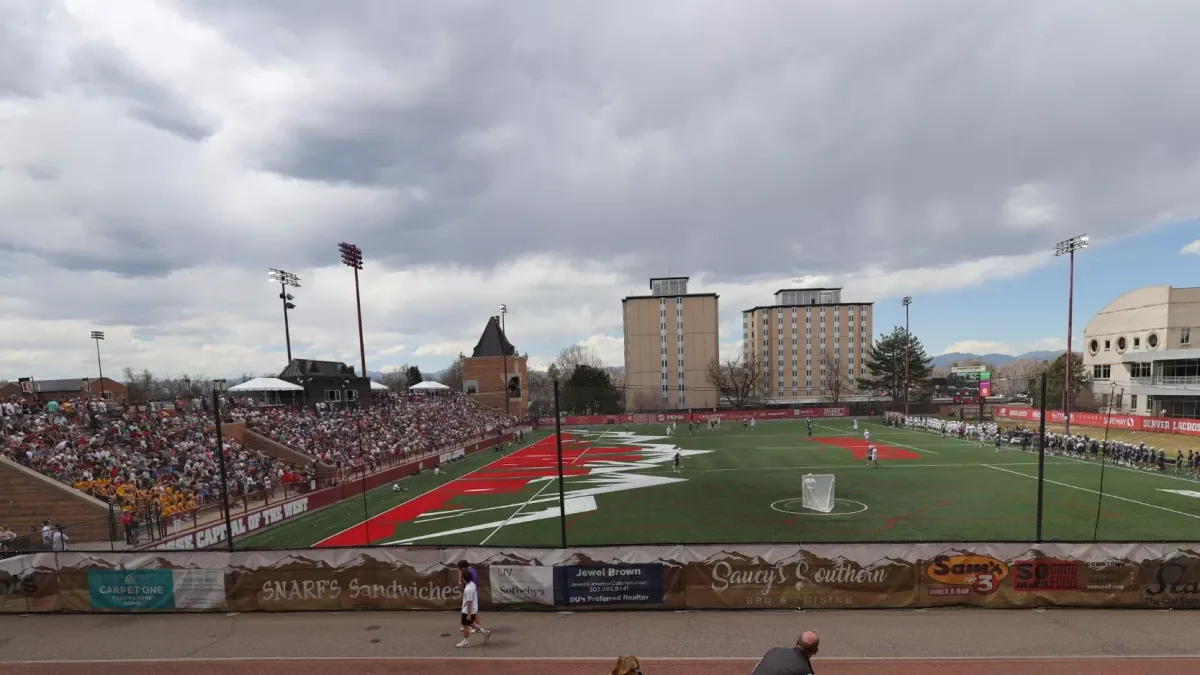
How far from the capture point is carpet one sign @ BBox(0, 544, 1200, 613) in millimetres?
12883

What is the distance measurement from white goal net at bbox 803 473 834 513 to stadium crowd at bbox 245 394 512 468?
76.4 feet

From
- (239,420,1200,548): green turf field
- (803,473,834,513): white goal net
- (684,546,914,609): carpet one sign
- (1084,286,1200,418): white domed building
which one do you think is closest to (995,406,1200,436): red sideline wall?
(1084,286,1200,418): white domed building

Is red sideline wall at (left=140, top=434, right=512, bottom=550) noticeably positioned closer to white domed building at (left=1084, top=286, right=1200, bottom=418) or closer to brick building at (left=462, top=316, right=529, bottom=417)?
brick building at (left=462, top=316, right=529, bottom=417)

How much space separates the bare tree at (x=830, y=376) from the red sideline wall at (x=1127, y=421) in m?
54.7

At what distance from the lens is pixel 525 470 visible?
41000 millimetres

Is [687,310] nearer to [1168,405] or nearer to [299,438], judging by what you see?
[1168,405]

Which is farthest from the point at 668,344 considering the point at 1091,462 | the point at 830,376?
the point at 1091,462

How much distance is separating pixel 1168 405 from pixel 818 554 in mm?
68180

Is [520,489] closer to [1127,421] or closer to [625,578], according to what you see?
[625,578]

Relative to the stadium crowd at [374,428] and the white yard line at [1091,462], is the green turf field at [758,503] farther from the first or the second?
the stadium crowd at [374,428]

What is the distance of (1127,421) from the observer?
51.7 meters

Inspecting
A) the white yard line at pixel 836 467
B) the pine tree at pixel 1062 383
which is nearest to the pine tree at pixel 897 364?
the pine tree at pixel 1062 383

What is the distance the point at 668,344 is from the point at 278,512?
9087cm

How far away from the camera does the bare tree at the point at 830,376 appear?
119875mm
